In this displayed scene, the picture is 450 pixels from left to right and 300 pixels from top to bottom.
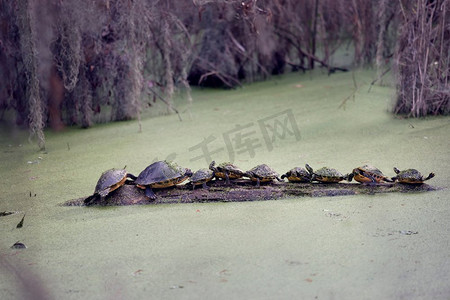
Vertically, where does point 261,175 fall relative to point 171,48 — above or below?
below

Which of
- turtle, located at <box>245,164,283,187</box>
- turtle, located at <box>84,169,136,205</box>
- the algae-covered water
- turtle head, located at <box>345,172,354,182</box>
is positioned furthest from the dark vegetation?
turtle head, located at <box>345,172,354,182</box>

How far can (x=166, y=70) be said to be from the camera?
5383 millimetres

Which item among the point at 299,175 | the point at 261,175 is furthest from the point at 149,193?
the point at 299,175

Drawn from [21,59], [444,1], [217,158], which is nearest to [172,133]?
[217,158]

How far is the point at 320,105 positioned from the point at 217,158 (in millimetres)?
1476

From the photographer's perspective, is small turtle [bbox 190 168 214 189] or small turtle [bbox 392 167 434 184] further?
small turtle [bbox 190 168 214 189]

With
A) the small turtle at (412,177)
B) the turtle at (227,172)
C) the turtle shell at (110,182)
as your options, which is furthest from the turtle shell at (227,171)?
the small turtle at (412,177)

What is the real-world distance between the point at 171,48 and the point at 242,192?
2718 millimetres

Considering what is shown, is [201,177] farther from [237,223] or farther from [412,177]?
[412,177]

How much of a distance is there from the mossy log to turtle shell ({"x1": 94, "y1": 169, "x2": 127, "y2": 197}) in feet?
0.24

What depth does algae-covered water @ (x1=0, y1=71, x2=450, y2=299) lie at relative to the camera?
2.32 m

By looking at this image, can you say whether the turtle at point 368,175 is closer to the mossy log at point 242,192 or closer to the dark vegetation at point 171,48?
the mossy log at point 242,192

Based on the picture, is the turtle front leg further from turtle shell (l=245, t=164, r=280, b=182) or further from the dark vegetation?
the dark vegetation

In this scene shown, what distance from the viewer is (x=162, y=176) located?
338 cm
